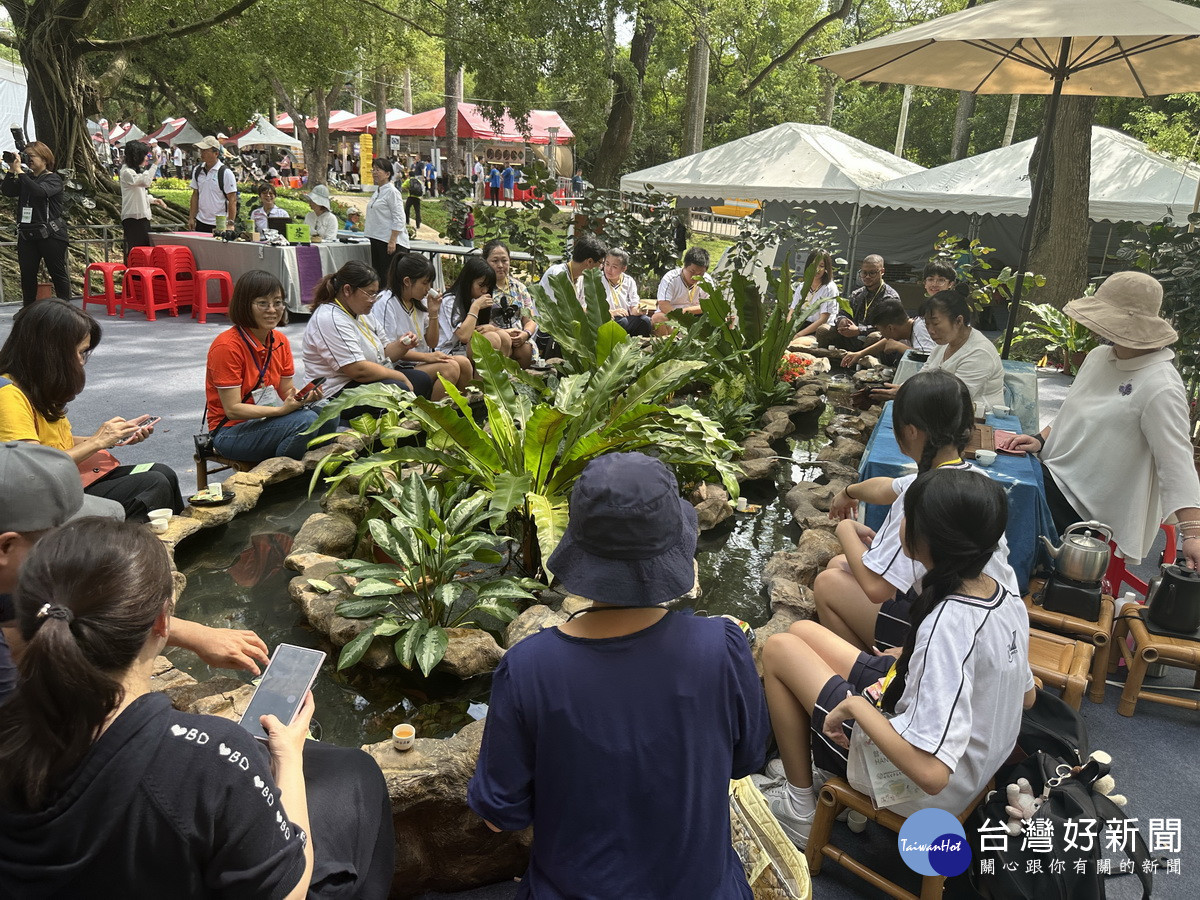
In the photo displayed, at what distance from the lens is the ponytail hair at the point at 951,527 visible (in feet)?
6.53

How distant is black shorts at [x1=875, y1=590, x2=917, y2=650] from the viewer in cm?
266

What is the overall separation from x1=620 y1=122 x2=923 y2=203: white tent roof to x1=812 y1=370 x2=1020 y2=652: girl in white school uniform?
350 inches

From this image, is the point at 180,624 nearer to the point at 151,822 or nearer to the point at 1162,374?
the point at 151,822

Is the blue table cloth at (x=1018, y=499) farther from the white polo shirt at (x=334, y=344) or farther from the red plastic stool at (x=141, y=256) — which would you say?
the red plastic stool at (x=141, y=256)

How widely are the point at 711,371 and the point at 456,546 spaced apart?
9.28 feet

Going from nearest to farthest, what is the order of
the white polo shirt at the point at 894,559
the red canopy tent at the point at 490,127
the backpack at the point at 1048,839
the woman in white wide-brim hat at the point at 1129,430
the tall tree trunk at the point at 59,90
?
the backpack at the point at 1048,839 < the white polo shirt at the point at 894,559 < the woman in white wide-brim hat at the point at 1129,430 < the tall tree trunk at the point at 59,90 < the red canopy tent at the point at 490,127

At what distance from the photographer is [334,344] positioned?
4555mm

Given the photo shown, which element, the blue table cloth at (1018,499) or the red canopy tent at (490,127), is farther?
the red canopy tent at (490,127)

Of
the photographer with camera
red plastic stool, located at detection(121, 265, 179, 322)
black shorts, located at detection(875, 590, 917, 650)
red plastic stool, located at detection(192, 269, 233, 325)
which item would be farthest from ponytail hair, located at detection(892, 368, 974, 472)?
red plastic stool, located at detection(121, 265, 179, 322)

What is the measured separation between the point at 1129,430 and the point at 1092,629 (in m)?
0.84

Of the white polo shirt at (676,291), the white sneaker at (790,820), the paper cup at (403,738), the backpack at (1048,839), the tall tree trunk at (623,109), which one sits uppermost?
the tall tree trunk at (623,109)

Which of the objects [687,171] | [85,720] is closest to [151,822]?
[85,720]

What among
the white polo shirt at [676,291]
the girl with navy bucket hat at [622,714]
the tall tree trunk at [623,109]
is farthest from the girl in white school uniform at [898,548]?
the tall tree trunk at [623,109]

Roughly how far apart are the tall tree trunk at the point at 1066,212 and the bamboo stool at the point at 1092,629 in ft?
26.0
